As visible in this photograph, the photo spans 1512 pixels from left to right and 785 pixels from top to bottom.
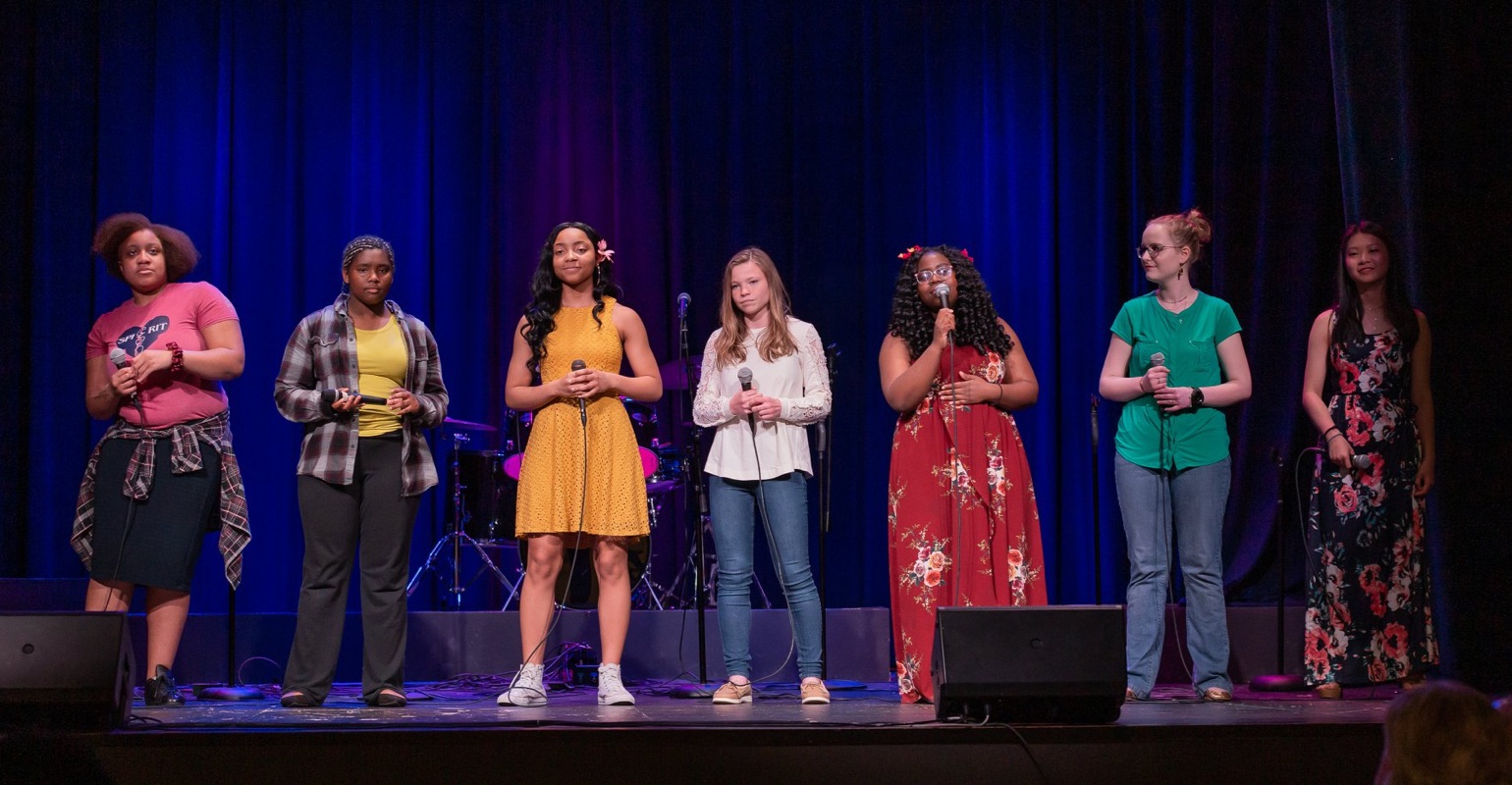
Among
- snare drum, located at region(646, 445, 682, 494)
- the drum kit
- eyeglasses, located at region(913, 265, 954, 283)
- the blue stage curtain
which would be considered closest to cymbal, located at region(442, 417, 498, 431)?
the drum kit

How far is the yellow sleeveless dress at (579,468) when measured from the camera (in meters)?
4.25

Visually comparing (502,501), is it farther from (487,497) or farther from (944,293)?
(944,293)

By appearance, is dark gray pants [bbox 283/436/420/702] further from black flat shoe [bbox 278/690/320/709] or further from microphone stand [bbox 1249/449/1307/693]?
microphone stand [bbox 1249/449/1307/693]

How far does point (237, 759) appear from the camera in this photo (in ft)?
10.1

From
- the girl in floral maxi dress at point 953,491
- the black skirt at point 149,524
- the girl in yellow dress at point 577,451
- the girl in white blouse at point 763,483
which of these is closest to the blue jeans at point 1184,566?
the girl in floral maxi dress at point 953,491

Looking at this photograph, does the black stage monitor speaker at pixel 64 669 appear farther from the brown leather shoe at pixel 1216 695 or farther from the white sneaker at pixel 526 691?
the brown leather shoe at pixel 1216 695

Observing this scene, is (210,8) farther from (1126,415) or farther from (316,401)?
(1126,415)

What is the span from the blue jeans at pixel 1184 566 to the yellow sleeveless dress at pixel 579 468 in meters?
1.69

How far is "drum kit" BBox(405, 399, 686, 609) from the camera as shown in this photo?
19.1 ft

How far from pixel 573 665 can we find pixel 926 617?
73.4 inches

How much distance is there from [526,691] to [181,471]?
1.42 m

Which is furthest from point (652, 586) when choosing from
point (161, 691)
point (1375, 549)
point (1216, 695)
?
point (1375, 549)

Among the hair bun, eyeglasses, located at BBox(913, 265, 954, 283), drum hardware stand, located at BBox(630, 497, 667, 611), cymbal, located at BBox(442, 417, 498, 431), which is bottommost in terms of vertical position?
drum hardware stand, located at BBox(630, 497, 667, 611)

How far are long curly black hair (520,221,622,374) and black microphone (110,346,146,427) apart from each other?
4.26 feet
